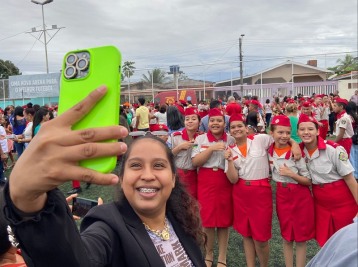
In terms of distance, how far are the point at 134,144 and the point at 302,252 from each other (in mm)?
2301

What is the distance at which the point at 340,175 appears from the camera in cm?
274

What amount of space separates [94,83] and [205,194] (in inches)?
108

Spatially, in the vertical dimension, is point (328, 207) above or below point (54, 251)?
below

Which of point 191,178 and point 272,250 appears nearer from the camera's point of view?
point 191,178

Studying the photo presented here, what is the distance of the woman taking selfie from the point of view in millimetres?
711

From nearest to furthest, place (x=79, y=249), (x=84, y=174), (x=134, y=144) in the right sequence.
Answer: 1. (x=84, y=174)
2. (x=79, y=249)
3. (x=134, y=144)

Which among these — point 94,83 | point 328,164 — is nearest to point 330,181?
point 328,164

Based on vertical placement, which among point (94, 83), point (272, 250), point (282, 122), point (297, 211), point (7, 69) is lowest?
point (272, 250)

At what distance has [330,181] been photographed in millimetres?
2779

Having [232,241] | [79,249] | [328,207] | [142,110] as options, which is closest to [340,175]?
[328,207]

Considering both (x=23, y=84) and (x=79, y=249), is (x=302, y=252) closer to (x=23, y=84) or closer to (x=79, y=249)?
(x=79, y=249)

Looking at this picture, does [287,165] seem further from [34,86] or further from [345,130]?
[34,86]

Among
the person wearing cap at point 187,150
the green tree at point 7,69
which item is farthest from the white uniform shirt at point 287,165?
the green tree at point 7,69

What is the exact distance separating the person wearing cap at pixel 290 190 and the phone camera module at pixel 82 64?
2430 mm
